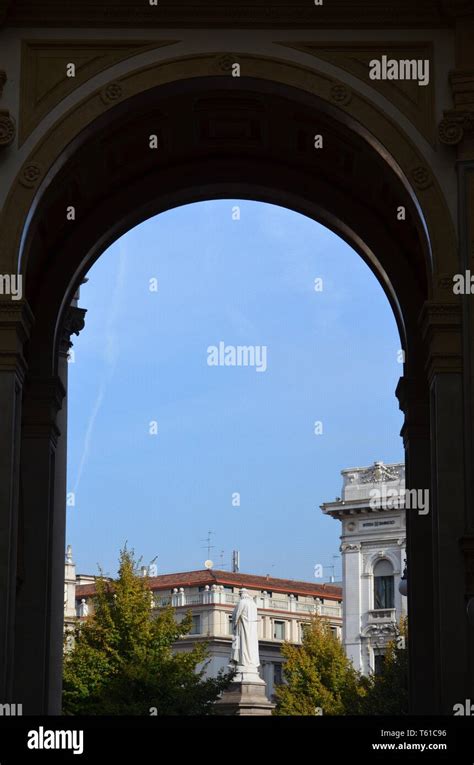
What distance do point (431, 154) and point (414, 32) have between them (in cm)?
226

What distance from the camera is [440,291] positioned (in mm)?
24797

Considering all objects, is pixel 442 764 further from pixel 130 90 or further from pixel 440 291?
pixel 130 90

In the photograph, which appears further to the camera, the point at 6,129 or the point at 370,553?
the point at 370,553

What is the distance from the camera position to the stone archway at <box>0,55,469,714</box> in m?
24.6

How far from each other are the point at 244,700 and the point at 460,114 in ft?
139

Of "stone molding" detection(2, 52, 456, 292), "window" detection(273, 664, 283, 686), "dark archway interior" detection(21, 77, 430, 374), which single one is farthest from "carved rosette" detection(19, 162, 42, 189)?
"window" detection(273, 664, 283, 686)

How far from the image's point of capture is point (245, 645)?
67.4 meters

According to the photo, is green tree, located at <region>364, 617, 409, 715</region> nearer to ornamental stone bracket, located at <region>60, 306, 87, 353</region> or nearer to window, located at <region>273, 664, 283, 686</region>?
ornamental stone bracket, located at <region>60, 306, 87, 353</region>

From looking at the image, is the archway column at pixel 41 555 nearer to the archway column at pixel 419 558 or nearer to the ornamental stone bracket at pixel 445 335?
the archway column at pixel 419 558

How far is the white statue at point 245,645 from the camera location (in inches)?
2608
